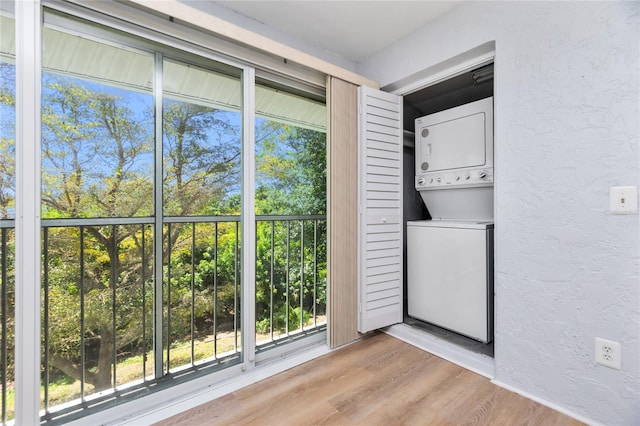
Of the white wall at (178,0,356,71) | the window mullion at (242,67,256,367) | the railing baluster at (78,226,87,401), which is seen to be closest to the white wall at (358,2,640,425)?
the white wall at (178,0,356,71)

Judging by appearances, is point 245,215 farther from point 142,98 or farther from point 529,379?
point 529,379

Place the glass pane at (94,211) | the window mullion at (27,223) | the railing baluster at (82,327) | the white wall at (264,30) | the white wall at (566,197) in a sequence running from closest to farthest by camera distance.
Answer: the window mullion at (27,223) < the white wall at (566,197) < the glass pane at (94,211) < the railing baluster at (82,327) < the white wall at (264,30)

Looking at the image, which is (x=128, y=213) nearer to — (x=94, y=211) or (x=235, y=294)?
(x=94, y=211)

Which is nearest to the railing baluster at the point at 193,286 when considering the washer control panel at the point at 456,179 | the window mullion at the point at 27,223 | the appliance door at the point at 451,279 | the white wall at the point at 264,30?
the window mullion at the point at 27,223

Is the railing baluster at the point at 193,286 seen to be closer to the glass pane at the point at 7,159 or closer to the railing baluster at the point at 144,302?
the railing baluster at the point at 144,302

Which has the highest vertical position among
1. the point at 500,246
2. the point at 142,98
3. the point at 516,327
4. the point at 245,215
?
the point at 142,98

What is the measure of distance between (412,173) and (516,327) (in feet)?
6.19

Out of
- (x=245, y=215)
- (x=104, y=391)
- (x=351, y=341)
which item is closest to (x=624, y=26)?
(x=245, y=215)

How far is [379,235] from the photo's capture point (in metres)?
2.30

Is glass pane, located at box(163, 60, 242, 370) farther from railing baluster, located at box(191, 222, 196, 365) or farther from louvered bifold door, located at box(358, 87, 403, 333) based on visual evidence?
louvered bifold door, located at box(358, 87, 403, 333)

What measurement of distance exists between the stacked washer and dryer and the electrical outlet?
67 cm

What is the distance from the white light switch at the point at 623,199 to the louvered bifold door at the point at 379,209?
1.30m

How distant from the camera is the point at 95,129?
4.96 feet

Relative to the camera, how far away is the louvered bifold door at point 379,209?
223cm
